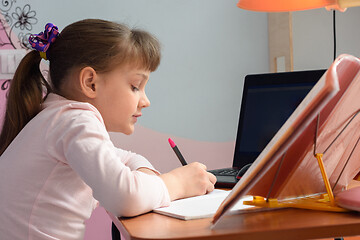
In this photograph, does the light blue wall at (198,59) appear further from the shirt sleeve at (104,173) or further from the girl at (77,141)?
the shirt sleeve at (104,173)

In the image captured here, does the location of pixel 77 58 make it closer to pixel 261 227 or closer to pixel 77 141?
pixel 77 141

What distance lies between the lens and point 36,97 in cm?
107

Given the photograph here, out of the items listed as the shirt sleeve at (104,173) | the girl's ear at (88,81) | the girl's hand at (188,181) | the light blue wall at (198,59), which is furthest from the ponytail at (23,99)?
the light blue wall at (198,59)

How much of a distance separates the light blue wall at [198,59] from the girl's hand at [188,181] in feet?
4.50

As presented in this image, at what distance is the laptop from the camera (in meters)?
1.38

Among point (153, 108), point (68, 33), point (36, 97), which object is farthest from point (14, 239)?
point (153, 108)

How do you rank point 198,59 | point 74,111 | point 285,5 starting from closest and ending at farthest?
point 74,111 < point 285,5 < point 198,59

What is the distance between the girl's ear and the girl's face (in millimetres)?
11

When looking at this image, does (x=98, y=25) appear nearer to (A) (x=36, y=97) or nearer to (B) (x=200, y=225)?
(A) (x=36, y=97)

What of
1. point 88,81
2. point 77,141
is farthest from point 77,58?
point 77,141

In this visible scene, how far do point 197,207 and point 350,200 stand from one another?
24 centimetres

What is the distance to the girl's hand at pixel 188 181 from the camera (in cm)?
86

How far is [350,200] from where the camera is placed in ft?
1.97

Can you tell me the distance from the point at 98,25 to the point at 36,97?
0.67 ft
